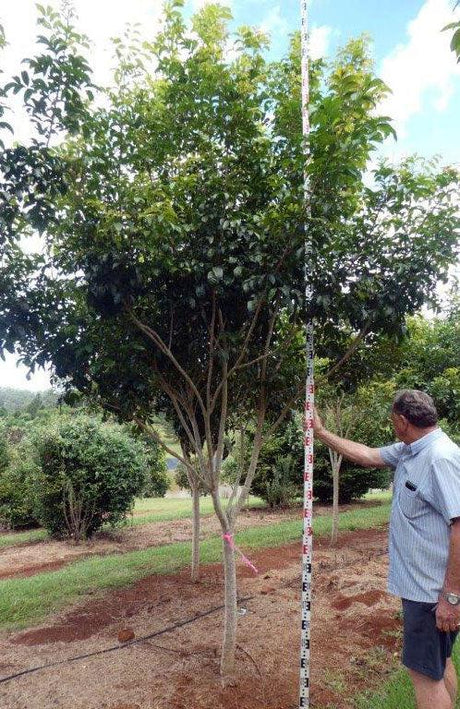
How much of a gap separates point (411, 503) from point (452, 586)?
1.52ft

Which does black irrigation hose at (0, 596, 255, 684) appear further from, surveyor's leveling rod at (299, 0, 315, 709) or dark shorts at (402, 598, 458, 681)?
dark shorts at (402, 598, 458, 681)

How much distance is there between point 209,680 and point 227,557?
0.92 m

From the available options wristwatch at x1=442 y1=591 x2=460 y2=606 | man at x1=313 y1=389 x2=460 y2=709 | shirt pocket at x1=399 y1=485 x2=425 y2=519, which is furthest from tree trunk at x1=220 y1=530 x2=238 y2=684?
wristwatch at x1=442 y1=591 x2=460 y2=606

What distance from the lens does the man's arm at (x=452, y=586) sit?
9.17 feet

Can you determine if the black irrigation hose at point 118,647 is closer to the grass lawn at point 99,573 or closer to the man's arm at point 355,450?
the grass lawn at point 99,573

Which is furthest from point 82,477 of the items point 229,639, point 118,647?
point 229,639

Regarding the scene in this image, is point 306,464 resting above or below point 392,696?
above

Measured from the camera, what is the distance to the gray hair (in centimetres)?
319

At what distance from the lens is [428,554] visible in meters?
2.96

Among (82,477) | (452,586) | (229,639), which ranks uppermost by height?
(82,477)

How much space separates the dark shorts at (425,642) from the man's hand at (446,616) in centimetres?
7

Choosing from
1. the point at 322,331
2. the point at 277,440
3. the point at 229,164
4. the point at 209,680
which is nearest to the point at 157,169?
the point at 229,164

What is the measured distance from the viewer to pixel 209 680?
4.26m

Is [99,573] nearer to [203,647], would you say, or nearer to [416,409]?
[203,647]
